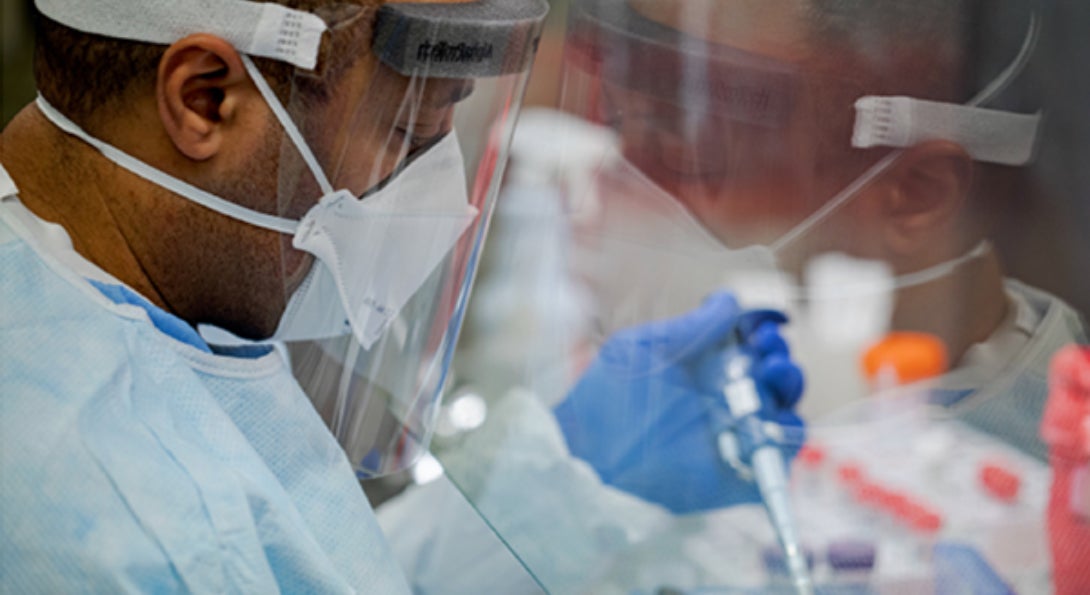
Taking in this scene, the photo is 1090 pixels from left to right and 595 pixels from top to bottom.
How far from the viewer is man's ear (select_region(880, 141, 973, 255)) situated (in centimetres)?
96

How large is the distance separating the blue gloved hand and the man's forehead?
0.29 metres

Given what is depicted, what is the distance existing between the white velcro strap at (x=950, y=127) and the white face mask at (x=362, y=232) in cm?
39

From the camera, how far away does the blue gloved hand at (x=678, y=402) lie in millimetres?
1183

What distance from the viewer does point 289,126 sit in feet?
3.13

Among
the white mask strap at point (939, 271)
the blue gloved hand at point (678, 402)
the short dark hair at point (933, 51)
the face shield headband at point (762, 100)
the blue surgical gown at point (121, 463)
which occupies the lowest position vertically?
the blue gloved hand at point (678, 402)

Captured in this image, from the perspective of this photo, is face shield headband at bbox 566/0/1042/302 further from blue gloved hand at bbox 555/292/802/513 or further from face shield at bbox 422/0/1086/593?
blue gloved hand at bbox 555/292/802/513

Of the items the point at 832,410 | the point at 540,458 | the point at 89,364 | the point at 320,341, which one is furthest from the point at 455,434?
the point at 89,364

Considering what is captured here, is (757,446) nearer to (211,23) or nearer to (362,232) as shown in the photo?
(362,232)

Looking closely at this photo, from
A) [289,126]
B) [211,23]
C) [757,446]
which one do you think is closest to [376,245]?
[289,126]

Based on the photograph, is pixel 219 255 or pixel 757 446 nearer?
pixel 219 255

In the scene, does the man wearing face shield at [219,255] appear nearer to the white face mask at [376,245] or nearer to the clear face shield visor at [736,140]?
the white face mask at [376,245]

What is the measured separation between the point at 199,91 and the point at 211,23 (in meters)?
0.06

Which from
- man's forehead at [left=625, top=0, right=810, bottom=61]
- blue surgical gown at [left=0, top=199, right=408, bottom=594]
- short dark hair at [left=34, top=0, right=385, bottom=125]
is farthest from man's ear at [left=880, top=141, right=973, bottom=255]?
blue surgical gown at [left=0, top=199, right=408, bottom=594]

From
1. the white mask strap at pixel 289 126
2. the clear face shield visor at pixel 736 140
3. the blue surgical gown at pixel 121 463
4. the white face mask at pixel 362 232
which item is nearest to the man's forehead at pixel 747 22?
the clear face shield visor at pixel 736 140
